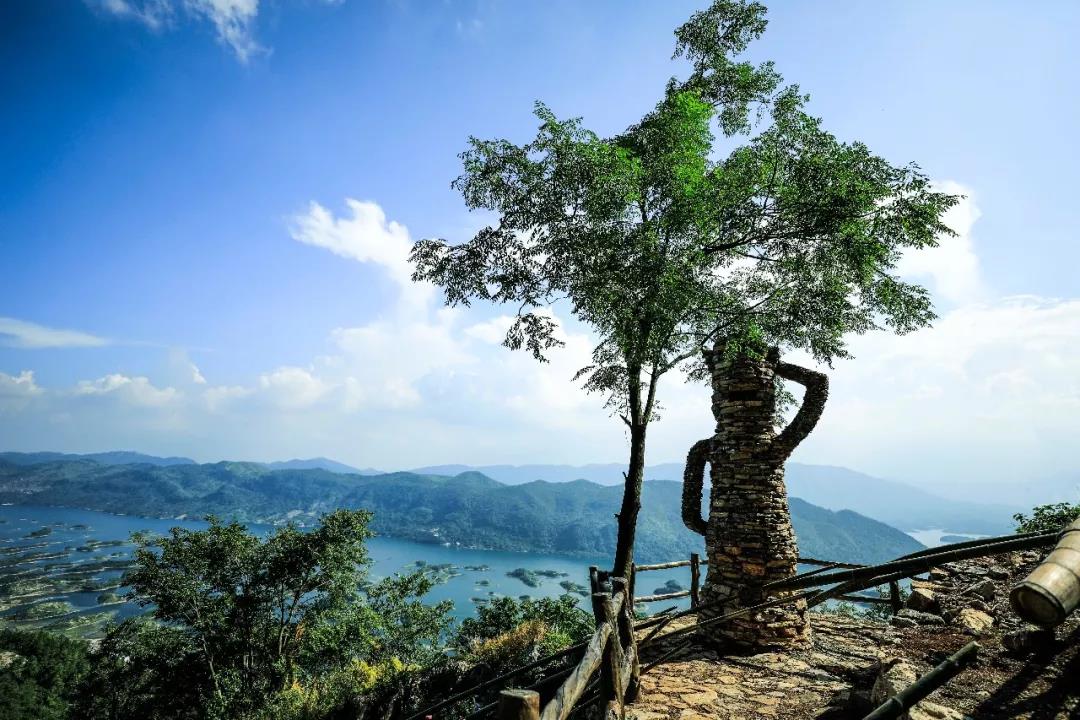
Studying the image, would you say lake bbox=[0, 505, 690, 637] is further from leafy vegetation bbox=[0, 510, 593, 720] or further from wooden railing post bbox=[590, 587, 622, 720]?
wooden railing post bbox=[590, 587, 622, 720]

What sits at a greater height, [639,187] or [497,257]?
[639,187]

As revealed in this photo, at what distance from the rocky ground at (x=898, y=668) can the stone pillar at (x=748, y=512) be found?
1.42ft

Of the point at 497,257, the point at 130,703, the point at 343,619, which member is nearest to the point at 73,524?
the point at 130,703

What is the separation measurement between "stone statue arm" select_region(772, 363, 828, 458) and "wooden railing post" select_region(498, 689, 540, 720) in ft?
21.8

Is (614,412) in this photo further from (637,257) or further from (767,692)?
(767,692)

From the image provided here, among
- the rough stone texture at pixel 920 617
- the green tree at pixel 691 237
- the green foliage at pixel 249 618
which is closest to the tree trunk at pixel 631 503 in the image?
the green tree at pixel 691 237

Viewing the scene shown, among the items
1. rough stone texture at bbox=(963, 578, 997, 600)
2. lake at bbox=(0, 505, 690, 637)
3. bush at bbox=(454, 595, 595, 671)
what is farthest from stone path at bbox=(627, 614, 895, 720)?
lake at bbox=(0, 505, 690, 637)

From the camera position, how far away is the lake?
86.1m

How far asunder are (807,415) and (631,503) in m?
4.26

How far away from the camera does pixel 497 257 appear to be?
Answer: 11.1m

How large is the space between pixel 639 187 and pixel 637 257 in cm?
157

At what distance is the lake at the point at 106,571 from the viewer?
86.1m

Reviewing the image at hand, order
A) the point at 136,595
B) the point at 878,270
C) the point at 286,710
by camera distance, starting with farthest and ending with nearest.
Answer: the point at 136,595 → the point at 286,710 → the point at 878,270

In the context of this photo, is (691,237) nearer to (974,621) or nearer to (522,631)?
(974,621)
